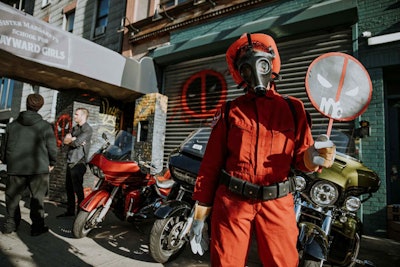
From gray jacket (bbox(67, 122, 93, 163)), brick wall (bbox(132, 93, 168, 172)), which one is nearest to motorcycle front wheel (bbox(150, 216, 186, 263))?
gray jacket (bbox(67, 122, 93, 163))

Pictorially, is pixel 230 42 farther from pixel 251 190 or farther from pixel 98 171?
pixel 251 190

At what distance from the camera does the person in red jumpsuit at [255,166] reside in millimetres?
1551

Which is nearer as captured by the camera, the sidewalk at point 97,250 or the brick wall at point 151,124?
the sidewalk at point 97,250

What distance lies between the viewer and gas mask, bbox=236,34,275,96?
1647mm

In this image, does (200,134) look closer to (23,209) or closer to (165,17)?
(23,209)

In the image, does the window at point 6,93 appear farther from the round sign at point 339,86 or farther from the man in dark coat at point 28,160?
the round sign at point 339,86

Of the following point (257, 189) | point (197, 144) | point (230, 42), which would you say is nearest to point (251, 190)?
point (257, 189)

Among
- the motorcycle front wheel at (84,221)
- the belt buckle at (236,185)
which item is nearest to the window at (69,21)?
the motorcycle front wheel at (84,221)

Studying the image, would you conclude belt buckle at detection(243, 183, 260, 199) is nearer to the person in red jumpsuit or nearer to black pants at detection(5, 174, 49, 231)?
the person in red jumpsuit

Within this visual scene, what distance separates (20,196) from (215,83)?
494 centimetres

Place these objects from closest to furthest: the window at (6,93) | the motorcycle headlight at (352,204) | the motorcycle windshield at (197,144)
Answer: the motorcycle headlight at (352,204)
the motorcycle windshield at (197,144)
the window at (6,93)

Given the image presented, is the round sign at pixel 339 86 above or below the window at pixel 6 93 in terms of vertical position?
below

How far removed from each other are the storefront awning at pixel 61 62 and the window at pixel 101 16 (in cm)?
372

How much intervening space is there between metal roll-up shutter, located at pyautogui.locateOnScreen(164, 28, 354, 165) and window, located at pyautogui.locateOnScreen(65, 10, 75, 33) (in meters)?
6.56
